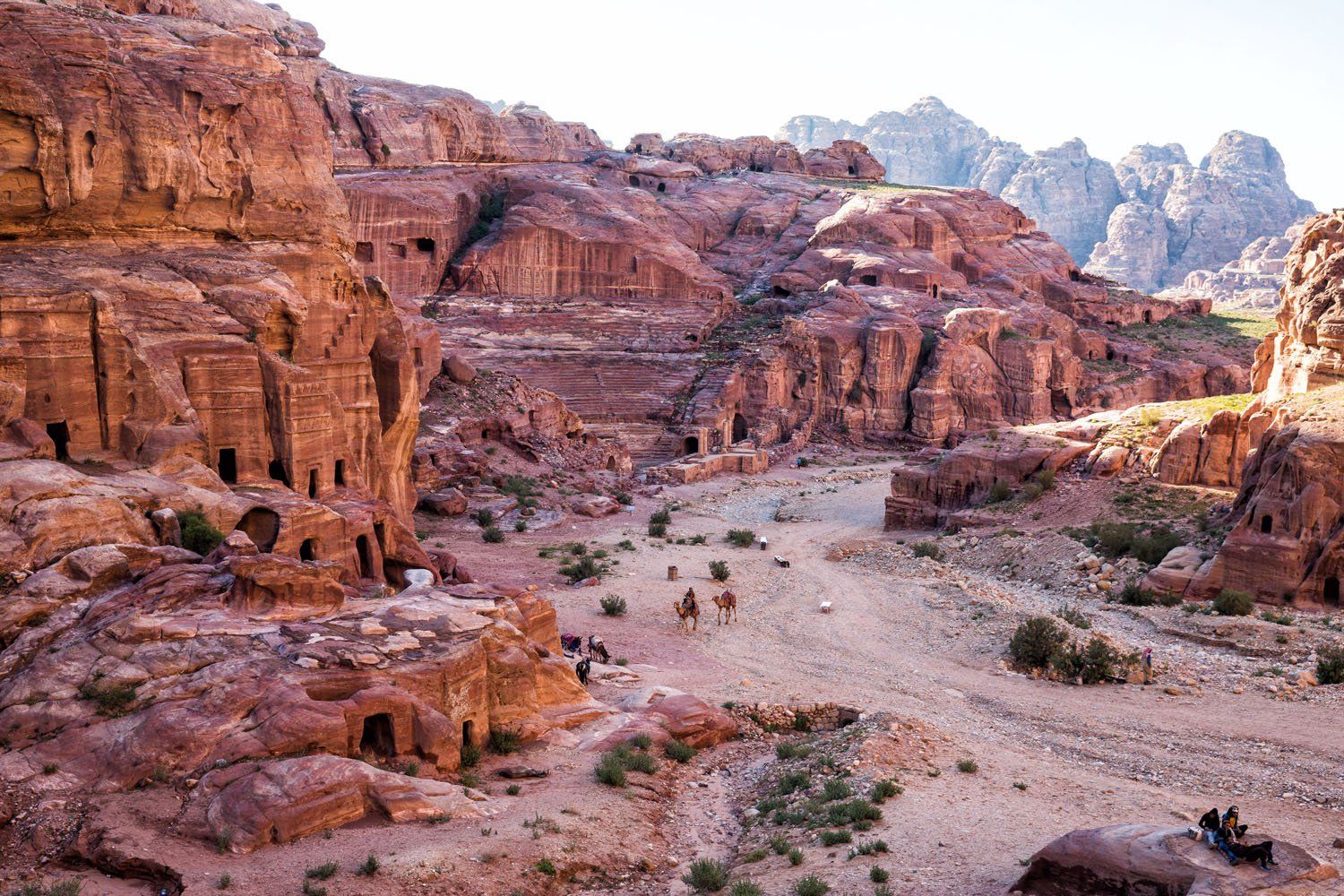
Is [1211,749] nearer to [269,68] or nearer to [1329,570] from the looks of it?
[1329,570]

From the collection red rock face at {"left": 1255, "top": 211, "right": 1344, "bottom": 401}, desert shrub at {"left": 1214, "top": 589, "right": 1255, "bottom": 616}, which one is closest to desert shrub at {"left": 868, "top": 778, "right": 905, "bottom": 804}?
desert shrub at {"left": 1214, "top": 589, "right": 1255, "bottom": 616}

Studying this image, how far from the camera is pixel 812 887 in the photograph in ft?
41.0

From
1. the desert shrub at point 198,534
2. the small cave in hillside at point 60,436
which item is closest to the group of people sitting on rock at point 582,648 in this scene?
the desert shrub at point 198,534

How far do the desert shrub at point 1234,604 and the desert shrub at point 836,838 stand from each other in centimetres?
1668

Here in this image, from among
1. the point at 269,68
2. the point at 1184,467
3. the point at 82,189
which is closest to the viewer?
the point at 82,189

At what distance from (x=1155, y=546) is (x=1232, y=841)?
69.0 feet

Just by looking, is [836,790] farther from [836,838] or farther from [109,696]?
[109,696]

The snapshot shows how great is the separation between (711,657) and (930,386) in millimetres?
39986

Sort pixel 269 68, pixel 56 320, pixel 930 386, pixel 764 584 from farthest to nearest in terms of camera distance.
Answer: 1. pixel 930 386
2. pixel 764 584
3. pixel 269 68
4. pixel 56 320

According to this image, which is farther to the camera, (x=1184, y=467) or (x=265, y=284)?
(x=1184, y=467)

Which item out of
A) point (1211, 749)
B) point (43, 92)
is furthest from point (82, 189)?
point (1211, 749)

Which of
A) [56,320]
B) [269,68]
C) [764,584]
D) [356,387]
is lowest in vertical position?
[764,584]

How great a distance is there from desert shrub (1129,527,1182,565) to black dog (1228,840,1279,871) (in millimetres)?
20392

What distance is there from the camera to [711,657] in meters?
24.4
